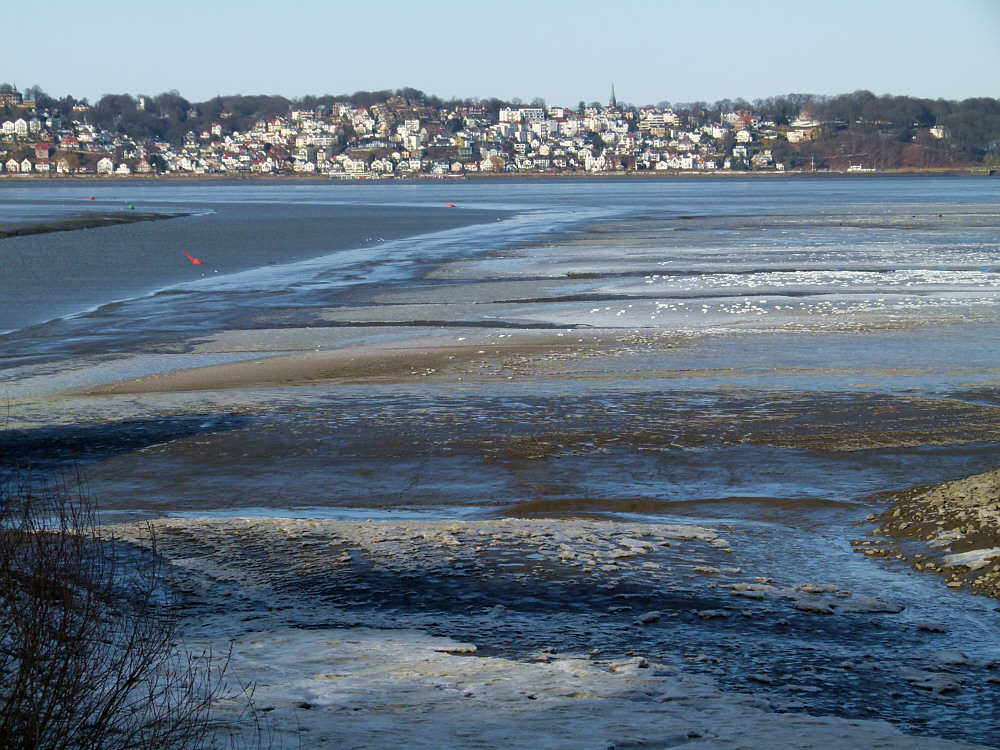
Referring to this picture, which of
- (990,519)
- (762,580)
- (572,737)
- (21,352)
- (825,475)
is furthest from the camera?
(21,352)

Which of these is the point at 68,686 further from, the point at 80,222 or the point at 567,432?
the point at 80,222

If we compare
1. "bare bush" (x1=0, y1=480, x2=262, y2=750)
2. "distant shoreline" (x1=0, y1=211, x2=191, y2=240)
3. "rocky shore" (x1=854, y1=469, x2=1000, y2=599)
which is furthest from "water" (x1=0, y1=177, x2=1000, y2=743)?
"distant shoreline" (x1=0, y1=211, x2=191, y2=240)

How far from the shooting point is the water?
642 cm

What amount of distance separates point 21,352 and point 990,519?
1512 centimetres

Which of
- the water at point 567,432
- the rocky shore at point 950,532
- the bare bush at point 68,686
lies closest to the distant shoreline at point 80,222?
the water at point 567,432

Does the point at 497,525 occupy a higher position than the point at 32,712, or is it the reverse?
the point at 32,712

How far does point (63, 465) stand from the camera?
34.3 feet

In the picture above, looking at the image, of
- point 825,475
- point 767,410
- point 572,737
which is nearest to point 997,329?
point 767,410

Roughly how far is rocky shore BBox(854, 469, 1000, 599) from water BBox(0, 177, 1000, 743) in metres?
0.22

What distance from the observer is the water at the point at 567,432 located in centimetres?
642

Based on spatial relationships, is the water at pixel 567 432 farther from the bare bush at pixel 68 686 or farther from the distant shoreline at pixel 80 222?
the distant shoreline at pixel 80 222

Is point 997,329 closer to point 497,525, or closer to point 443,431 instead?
point 443,431

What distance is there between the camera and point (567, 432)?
11375mm

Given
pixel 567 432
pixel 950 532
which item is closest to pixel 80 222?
pixel 567 432
